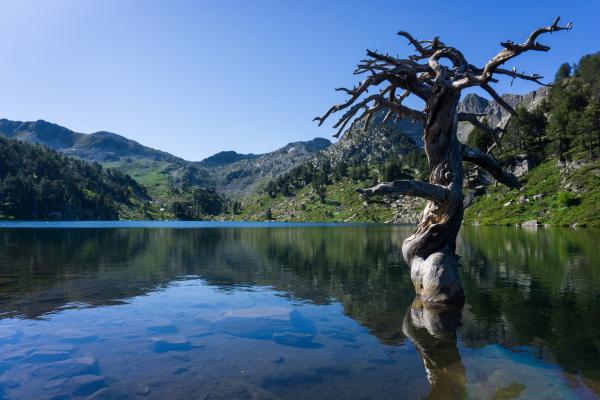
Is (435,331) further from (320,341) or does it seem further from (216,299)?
(216,299)

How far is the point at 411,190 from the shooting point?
18.0m

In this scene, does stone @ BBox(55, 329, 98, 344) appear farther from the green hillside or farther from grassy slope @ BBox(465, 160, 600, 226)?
the green hillside

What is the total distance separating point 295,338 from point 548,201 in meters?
121

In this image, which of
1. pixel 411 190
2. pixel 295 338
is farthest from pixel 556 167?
pixel 295 338

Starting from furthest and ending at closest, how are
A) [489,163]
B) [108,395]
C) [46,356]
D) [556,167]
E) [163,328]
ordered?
1. [556,167]
2. [489,163]
3. [163,328]
4. [46,356]
5. [108,395]

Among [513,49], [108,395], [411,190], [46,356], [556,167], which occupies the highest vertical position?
[556,167]

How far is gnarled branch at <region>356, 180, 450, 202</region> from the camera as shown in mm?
17266

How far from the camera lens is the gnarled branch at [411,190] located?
17266 millimetres

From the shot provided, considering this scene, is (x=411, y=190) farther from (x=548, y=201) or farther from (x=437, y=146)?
(x=548, y=201)

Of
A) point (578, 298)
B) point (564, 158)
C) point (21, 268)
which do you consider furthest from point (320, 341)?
point (564, 158)

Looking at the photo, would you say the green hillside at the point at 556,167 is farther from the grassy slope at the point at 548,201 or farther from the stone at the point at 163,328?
the stone at the point at 163,328

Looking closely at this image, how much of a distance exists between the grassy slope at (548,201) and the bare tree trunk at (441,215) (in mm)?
87424

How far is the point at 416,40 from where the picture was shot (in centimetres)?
2145

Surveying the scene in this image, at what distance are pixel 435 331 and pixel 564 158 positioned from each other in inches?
5652
